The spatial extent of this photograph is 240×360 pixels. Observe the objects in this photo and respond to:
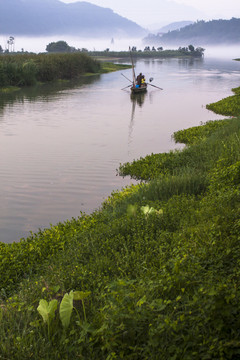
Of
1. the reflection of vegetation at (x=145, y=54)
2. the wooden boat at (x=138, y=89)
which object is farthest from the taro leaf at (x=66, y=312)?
the reflection of vegetation at (x=145, y=54)

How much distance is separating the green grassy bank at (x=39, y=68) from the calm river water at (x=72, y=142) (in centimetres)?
339

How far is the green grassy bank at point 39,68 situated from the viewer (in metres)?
48.6

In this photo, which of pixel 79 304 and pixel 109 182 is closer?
pixel 79 304

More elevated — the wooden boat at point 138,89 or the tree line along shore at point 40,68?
the tree line along shore at point 40,68

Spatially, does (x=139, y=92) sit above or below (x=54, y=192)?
above

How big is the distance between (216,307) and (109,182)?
36.9ft

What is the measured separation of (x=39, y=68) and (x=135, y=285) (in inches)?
2138

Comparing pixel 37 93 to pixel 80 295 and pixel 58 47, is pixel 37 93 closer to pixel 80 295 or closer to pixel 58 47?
pixel 80 295

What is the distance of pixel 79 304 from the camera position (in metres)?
5.18

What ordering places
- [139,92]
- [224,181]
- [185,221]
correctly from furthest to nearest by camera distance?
1. [139,92]
2. [224,181]
3. [185,221]

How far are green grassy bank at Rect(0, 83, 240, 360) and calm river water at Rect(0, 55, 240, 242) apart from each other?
3388 mm

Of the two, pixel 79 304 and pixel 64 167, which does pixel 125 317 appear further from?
pixel 64 167

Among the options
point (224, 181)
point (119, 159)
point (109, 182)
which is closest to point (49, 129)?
point (119, 159)

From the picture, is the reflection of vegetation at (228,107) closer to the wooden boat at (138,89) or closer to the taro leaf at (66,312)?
the wooden boat at (138,89)
